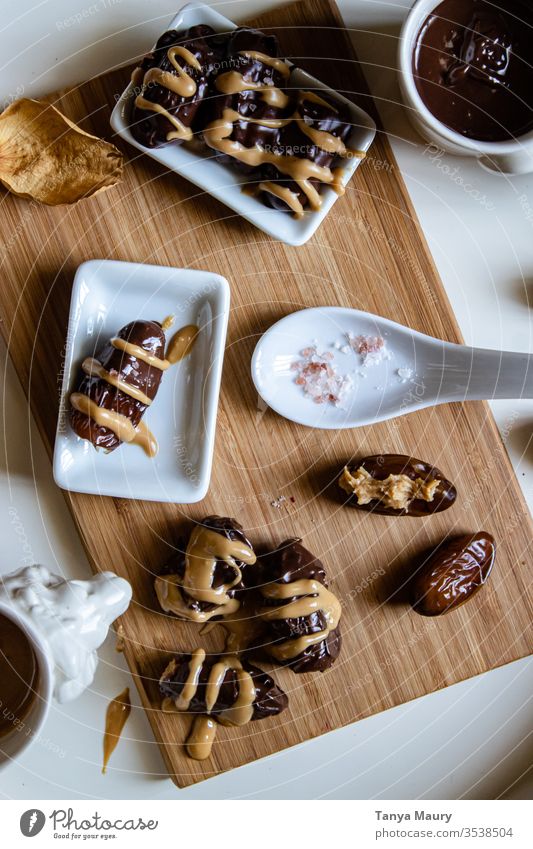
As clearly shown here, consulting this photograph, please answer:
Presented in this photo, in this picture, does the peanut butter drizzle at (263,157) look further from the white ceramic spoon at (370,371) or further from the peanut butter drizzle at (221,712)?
the peanut butter drizzle at (221,712)

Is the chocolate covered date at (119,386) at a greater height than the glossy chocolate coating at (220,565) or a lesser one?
greater

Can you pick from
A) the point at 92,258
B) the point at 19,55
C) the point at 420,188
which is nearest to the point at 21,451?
the point at 92,258

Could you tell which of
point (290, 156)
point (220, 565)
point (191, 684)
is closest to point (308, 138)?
point (290, 156)

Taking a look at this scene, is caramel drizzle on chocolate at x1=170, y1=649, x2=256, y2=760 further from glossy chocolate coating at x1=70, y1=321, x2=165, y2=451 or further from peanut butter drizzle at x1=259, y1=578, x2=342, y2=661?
glossy chocolate coating at x1=70, y1=321, x2=165, y2=451

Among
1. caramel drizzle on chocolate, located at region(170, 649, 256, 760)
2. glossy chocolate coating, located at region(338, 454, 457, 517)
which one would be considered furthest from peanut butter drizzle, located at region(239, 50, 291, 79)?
caramel drizzle on chocolate, located at region(170, 649, 256, 760)
